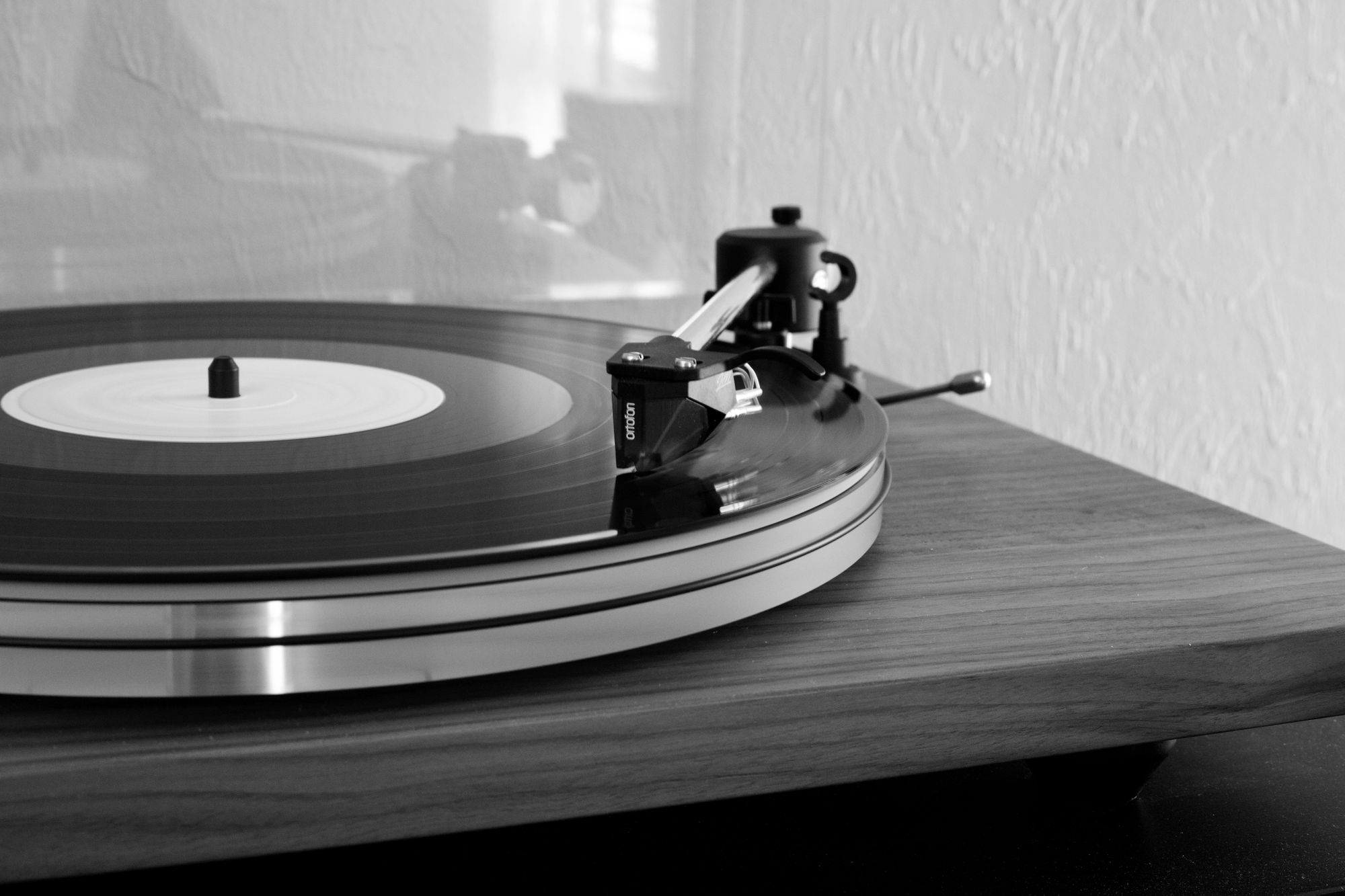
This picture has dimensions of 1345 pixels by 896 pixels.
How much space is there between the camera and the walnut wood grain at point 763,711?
0.35 metres

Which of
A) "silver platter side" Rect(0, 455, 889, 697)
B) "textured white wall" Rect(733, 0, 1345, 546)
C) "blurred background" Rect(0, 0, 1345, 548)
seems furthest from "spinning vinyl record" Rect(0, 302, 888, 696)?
"textured white wall" Rect(733, 0, 1345, 546)

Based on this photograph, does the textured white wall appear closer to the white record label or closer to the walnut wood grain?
the white record label

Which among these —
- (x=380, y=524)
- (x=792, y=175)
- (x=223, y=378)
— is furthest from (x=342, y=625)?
(x=792, y=175)

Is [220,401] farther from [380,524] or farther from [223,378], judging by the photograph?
[380,524]

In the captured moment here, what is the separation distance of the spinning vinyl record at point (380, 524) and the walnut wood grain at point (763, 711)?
0.01m

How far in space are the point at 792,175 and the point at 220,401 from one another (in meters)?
0.71

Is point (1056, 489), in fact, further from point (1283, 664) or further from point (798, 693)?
point (798, 693)

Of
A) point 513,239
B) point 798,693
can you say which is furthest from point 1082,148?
point 798,693

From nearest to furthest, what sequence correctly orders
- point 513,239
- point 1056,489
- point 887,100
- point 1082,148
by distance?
point 1056,489 → point 513,239 → point 887,100 → point 1082,148

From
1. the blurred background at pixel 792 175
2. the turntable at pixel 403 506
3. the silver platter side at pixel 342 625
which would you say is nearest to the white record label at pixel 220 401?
the turntable at pixel 403 506

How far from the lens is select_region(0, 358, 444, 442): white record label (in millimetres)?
587

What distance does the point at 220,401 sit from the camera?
0.64 metres

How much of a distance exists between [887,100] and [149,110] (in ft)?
2.23

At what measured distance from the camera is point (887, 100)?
49.5 inches
